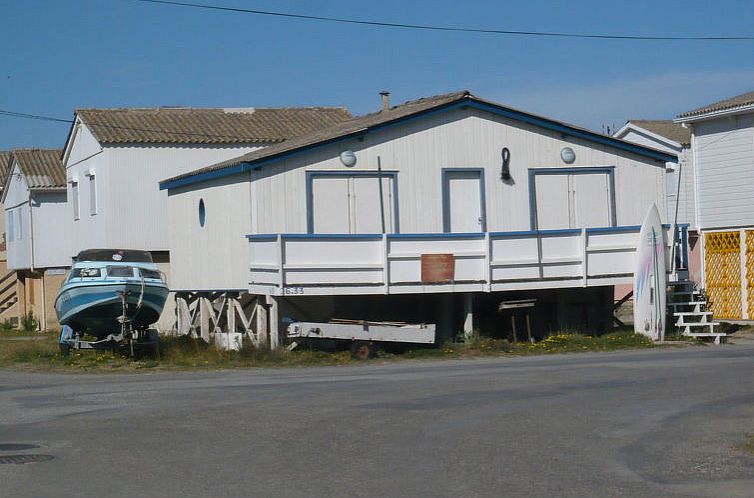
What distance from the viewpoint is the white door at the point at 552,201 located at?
2716 centimetres

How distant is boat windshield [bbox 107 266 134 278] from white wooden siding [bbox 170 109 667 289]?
235 centimetres

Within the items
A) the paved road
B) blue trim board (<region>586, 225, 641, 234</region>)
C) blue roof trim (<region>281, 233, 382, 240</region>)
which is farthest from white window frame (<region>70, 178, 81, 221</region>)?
the paved road

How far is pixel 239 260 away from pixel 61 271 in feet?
62.0

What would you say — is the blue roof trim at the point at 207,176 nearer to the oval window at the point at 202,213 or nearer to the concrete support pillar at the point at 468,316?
the oval window at the point at 202,213

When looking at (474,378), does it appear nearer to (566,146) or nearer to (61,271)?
(566,146)

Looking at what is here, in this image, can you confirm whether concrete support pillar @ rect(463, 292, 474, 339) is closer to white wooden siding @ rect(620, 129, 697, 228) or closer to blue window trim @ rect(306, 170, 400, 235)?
blue window trim @ rect(306, 170, 400, 235)

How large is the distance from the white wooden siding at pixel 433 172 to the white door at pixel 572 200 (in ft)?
0.94

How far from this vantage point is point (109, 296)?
25297mm

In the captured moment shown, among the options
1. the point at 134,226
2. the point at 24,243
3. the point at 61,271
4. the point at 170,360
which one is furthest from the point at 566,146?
the point at 24,243

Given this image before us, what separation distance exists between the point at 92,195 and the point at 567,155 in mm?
17736

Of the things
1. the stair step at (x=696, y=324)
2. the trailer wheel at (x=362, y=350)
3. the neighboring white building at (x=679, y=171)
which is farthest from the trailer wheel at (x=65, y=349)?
the neighboring white building at (x=679, y=171)

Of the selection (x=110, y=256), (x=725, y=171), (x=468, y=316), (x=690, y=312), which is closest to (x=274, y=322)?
(x=468, y=316)

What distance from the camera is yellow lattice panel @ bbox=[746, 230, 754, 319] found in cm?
3412

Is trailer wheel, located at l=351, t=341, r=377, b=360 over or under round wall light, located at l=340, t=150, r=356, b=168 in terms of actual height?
under
